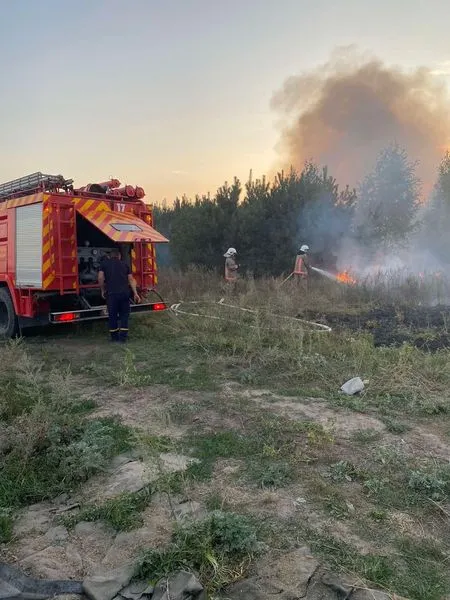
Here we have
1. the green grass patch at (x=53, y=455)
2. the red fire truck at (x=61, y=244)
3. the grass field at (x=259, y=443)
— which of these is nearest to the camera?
the grass field at (x=259, y=443)

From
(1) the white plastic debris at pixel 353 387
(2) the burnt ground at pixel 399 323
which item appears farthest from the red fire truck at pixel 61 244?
(1) the white plastic debris at pixel 353 387

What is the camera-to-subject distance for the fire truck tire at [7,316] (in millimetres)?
8594

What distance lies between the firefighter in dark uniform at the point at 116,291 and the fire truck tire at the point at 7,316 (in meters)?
1.81

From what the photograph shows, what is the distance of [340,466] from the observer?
11.3 feet

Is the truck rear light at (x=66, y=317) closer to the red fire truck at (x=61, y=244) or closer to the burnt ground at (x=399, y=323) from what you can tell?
the red fire truck at (x=61, y=244)

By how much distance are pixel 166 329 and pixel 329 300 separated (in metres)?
5.11

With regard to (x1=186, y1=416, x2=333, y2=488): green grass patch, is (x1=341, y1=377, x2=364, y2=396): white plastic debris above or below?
above

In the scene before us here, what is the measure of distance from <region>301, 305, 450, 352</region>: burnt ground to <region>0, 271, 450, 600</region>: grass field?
0.16m

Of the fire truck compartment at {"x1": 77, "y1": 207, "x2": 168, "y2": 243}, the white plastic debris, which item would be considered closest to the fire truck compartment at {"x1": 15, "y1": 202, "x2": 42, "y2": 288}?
the fire truck compartment at {"x1": 77, "y1": 207, "x2": 168, "y2": 243}

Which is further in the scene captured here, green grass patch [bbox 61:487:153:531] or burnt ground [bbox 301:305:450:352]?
burnt ground [bbox 301:305:450:352]

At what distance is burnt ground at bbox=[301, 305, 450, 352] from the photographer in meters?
7.80

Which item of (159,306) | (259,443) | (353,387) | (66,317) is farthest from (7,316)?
(259,443)

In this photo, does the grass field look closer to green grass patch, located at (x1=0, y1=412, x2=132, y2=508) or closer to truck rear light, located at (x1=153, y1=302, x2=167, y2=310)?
green grass patch, located at (x1=0, y1=412, x2=132, y2=508)

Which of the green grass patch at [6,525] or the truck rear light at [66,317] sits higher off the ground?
the truck rear light at [66,317]
